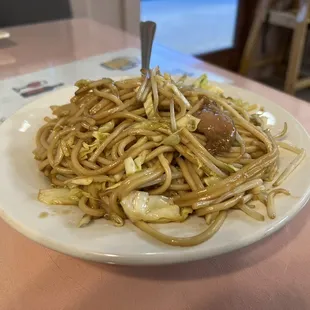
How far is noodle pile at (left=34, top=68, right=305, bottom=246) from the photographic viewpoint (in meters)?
0.62

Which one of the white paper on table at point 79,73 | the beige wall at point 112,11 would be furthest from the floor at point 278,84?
the white paper on table at point 79,73

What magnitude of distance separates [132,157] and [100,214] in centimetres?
12

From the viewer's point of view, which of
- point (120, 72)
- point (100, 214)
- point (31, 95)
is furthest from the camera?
point (120, 72)

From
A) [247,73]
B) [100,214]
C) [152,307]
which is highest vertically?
[100,214]

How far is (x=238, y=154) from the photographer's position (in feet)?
2.38

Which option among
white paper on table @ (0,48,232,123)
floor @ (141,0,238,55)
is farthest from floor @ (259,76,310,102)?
white paper on table @ (0,48,232,123)

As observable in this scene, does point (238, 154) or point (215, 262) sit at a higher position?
point (238, 154)

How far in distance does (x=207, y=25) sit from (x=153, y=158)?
430 centimetres

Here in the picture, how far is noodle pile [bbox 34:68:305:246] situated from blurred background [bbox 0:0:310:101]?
154 cm

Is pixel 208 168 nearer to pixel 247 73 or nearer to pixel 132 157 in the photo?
pixel 132 157

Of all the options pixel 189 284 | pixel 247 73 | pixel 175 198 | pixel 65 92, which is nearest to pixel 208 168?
pixel 175 198

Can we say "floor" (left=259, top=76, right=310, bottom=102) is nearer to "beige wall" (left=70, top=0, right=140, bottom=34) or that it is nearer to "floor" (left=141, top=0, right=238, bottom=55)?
"floor" (left=141, top=0, right=238, bottom=55)

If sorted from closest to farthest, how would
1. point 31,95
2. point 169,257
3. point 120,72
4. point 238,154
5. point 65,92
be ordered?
point 169,257
point 238,154
point 65,92
point 31,95
point 120,72

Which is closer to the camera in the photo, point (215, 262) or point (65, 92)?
point (215, 262)
